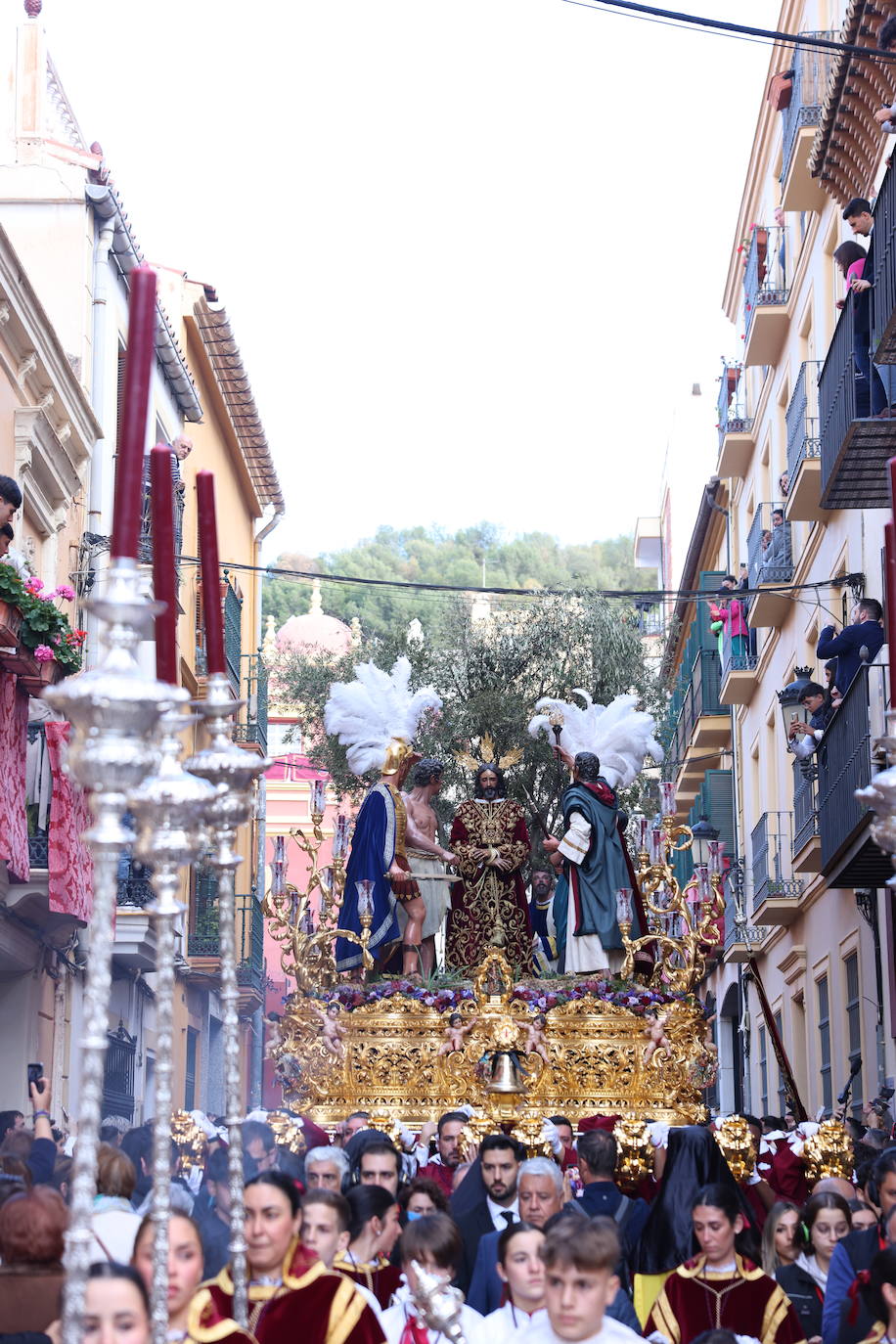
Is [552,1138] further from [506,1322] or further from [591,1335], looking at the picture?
[591,1335]

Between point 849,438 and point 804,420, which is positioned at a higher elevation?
point 804,420

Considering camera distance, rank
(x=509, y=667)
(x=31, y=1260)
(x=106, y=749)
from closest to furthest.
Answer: (x=106, y=749), (x=31, y=1260), (x=509, y=667)

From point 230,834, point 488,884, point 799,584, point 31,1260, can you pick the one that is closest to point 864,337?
point 488,884

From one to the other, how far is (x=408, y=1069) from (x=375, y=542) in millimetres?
46818

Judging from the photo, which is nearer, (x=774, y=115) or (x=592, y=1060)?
(x=592, y=1060)

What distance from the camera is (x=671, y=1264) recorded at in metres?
7.09

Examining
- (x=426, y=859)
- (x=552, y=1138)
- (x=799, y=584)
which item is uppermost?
(x=799, y=584)

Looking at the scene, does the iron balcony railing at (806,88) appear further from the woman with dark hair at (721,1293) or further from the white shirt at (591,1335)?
the white shirt at (591,1335)

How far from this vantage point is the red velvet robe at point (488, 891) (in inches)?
459

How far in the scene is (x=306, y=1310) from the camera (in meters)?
4.90

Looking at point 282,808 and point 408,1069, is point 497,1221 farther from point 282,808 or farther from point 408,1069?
point 282,808

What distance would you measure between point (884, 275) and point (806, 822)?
7.04m

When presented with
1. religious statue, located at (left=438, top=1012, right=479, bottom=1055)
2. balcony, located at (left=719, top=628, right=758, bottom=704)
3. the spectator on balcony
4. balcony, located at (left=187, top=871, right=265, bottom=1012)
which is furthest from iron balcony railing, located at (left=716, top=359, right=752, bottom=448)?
religious statue, located at (left=438, top=1012, right=479, bottom=1055)

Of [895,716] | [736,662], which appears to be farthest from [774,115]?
[895,716]
